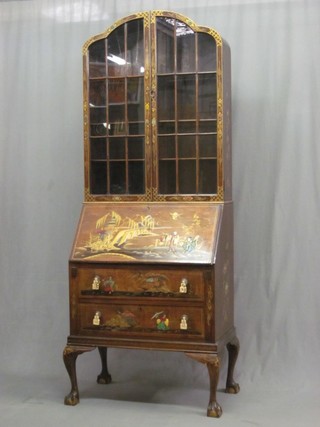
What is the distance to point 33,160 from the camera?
572 centimetres

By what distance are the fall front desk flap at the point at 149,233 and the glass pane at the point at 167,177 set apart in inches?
3.8

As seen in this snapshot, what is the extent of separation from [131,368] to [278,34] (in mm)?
2424

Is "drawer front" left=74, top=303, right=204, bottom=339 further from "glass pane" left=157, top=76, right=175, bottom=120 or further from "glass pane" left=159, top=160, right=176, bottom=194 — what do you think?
"glass pane" left=157, top=76, right=175, bottom=120

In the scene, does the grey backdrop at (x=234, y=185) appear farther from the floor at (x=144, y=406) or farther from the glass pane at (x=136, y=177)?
the glass pane at (x=136, y=177)

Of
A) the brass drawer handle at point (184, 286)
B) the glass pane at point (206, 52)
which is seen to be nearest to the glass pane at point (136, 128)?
the glass pane at point (206, 52)

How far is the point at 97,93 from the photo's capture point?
492 cm

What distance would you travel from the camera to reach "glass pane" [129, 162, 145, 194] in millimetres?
4852

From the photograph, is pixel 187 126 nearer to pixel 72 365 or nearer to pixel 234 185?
pixel 234 185

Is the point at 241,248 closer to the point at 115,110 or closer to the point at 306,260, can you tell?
the point at 306,260

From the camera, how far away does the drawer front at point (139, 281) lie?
4512mm

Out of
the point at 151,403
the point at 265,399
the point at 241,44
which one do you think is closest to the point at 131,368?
the point at 151,403

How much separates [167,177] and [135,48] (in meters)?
0.80

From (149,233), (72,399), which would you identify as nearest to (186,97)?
(149,233)

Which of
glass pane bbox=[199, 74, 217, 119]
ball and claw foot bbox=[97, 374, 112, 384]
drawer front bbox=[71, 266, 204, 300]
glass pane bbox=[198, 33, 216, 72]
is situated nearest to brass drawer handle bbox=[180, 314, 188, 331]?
drawer front bbox=[71, 266, 204, 300]
